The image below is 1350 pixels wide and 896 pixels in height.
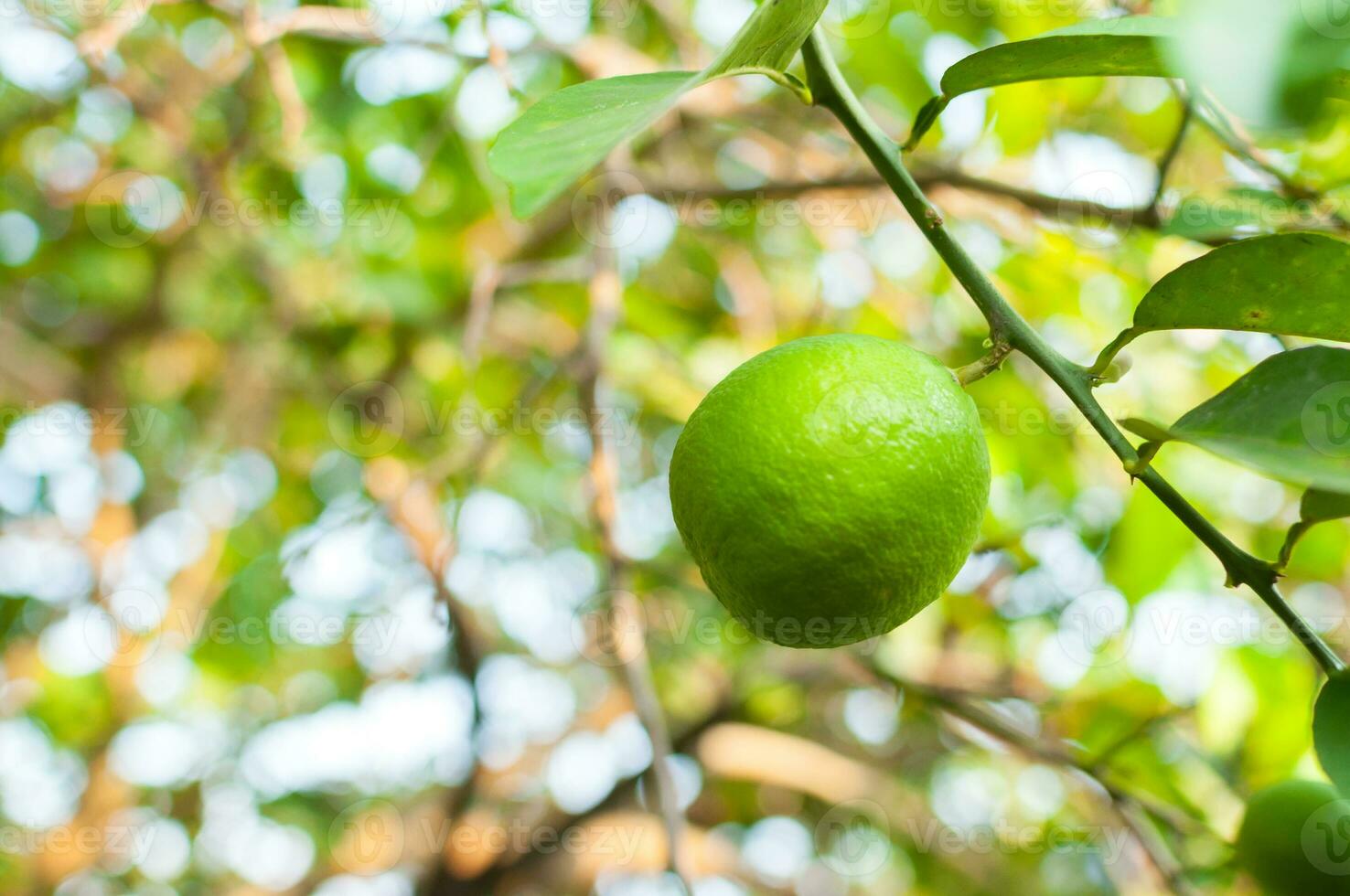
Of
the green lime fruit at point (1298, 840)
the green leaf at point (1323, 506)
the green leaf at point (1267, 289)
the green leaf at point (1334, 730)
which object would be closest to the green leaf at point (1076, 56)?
the green leaf at point (1267, 289)

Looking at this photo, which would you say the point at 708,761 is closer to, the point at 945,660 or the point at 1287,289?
the point at 945,660

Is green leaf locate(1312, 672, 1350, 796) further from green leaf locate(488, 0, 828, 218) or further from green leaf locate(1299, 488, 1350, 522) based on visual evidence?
green leaf locate(488, 0, 828, 218)

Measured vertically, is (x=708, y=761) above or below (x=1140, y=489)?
below

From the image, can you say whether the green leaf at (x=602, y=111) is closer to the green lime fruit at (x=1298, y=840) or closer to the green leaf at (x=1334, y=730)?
the green leaf at (x=1334, y=730)

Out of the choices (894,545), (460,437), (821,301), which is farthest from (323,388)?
(894,545)

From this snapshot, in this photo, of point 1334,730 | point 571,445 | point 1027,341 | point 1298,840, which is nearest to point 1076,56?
point 1027,341

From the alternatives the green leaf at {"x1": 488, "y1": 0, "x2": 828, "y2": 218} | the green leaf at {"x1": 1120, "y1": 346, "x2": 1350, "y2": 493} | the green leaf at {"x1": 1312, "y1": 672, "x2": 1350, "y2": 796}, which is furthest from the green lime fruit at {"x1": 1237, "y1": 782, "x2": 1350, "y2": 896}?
the green leaf at {"x1": 488, "y1": 0, "x2": 828, "y2": 218}

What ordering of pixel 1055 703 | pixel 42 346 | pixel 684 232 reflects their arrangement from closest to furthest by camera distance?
pixel 1055 703
pixel 684 232
pixel 42 346
